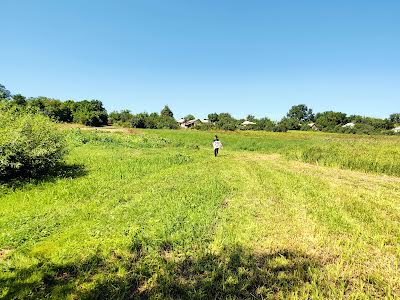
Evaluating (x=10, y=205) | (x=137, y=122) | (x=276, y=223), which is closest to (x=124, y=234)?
(x=276, y=223)

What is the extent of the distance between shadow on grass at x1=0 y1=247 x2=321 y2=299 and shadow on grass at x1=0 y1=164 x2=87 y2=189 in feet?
24.5

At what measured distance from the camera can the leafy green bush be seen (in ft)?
38.8

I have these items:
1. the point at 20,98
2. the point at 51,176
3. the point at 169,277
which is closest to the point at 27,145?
the point at 51,176

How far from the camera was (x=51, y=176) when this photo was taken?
13438 millimetres

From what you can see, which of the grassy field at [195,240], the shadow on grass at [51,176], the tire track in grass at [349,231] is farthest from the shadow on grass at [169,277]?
the shadow on grass at [51,176]

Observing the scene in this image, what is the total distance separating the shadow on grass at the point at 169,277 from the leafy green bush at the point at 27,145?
318 inches

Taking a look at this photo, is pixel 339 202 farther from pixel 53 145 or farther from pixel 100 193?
pixel 53 145

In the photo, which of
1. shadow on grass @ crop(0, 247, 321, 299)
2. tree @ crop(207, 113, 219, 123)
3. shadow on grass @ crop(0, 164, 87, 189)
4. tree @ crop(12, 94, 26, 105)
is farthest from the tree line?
shadow on grass @ crop(0, 247, 321, 299)

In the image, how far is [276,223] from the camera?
8086 millimetres

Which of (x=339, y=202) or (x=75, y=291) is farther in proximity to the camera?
(x=339, y=202)

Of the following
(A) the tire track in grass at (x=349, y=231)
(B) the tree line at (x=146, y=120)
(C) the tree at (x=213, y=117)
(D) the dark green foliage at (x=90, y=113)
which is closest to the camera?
(A) the tire track in grass at (x=349, y=231)

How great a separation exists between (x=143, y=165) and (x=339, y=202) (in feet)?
36.7

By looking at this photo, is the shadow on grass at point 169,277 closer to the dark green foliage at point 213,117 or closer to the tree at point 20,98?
the tree at point 20,98

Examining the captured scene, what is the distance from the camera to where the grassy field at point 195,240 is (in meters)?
5.05
